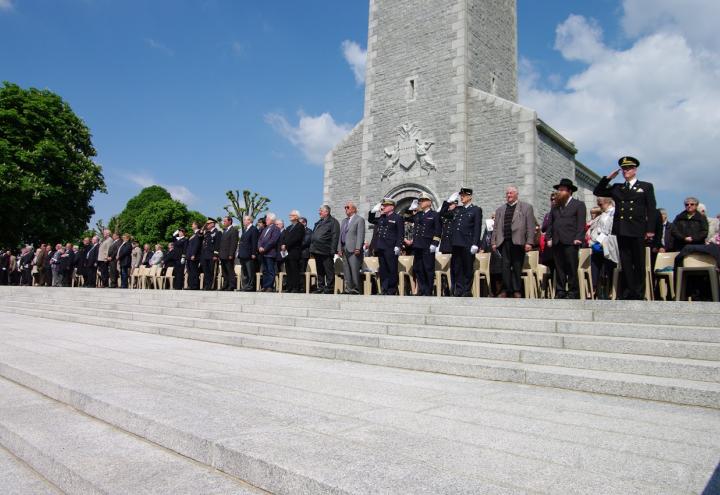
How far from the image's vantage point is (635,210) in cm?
702

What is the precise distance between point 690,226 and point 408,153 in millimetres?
10763

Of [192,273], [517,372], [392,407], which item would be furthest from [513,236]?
[192,273]

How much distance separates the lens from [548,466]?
2424 mm

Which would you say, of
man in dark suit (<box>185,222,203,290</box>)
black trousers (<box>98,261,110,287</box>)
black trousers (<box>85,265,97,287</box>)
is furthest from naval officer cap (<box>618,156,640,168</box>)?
black trousers (<box>85,265,97,287</box>)

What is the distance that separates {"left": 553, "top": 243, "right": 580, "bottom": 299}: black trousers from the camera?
8055mm

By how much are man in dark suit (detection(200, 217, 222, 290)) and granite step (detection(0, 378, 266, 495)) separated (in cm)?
996

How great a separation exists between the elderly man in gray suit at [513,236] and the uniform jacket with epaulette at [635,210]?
56.8 inches

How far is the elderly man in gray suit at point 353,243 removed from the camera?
1081cm

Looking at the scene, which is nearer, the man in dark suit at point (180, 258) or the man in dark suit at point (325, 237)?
the man in dark suit at point (325, 237)

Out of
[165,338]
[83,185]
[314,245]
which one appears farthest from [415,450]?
[83,185]

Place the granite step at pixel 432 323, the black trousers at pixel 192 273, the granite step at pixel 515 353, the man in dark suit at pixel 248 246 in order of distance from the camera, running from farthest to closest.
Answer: the black trousers at pixel 192 273 < the man in dark suit at pixel 248 246 < the granite step at pixel 432 323 < the granite step at pixel 515 353

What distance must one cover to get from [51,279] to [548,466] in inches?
1010

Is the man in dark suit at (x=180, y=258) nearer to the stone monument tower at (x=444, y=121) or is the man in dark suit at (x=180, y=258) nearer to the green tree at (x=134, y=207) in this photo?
the stone monument tower at (x=444, y=121)

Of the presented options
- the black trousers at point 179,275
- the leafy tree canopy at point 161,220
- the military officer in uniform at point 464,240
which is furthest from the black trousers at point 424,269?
the leafy tree canopy at point 161,220
